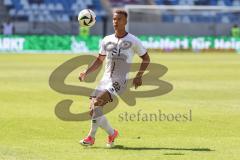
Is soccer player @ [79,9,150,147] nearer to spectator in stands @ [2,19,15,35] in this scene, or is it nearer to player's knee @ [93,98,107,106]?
Result: player's knee @ [93,98,107,106]

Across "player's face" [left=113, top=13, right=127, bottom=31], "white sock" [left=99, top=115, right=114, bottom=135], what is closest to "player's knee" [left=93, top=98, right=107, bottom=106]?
"white sock" [left=99, top=115, right=114, bottom=135]

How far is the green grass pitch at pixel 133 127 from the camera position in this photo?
11.3 meters

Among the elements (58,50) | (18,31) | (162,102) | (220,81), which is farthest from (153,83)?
(18,31)

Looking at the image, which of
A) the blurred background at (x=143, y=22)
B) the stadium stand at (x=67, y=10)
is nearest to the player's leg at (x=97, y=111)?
the blurred background at (x=143, y=22)

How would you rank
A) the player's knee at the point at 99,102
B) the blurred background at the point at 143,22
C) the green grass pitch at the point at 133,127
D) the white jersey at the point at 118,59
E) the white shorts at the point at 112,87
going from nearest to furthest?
the green grass pitch at the point at 133,127 < the player's knee at the point at 99,102 < the white shorts at the point at 112,87 < the white jersey at the point at 118,59 < the blurred background at the point at 143,22

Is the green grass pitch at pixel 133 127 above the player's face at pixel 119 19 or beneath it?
beneath

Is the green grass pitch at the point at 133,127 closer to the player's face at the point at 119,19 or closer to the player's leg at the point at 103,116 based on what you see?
the player's leg at the point at 103,116

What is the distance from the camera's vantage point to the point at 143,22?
6078 centimetres

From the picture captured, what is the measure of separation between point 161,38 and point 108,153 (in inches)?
1716

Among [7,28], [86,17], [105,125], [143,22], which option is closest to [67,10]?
[143,22]

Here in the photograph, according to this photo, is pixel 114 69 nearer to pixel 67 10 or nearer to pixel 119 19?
pixel 119 19

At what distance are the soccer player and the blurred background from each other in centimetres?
4066

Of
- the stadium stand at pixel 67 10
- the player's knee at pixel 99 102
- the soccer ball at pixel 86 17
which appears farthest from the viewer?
the stadium stand at pixel 67 10

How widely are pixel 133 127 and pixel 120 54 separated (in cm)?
305
